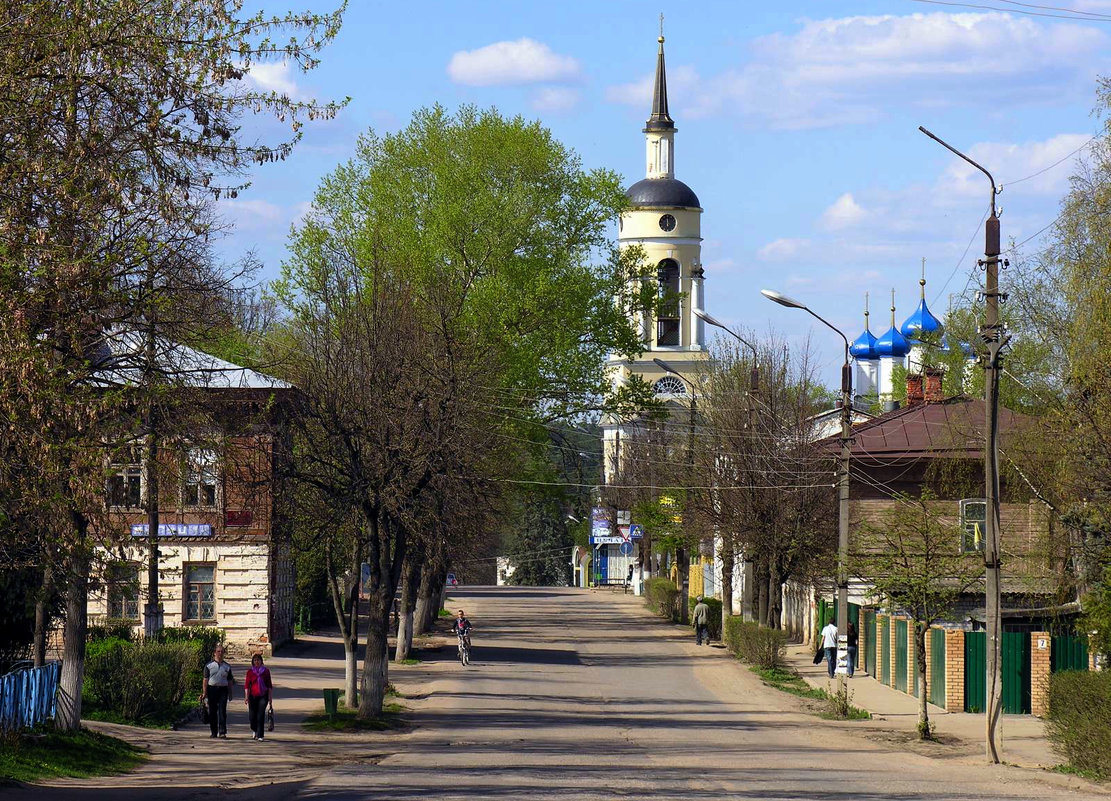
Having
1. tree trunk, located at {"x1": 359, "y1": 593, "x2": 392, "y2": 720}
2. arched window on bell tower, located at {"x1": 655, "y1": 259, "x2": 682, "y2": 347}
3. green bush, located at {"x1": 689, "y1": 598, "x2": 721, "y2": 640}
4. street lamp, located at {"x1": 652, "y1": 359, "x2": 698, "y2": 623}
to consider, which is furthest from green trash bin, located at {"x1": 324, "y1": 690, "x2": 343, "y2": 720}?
arched window on bell tower, located at {"x1": 655, "y1": 259, "x2": 682, "y2": 347}

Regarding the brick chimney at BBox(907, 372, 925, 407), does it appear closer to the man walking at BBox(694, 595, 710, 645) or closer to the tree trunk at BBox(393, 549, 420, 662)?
the man walking at BBox(694, 595, 710, 645)

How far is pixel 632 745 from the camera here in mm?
22078

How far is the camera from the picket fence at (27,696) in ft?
59.1

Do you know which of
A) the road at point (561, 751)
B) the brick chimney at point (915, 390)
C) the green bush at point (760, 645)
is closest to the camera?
the road at point (561, 751)

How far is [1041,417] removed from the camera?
962 inches

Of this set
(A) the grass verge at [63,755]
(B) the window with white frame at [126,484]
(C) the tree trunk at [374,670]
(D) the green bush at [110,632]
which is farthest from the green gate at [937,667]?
(D) the green bush at [110,632]

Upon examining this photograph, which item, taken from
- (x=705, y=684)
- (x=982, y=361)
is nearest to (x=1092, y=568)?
(x=982, y=361)

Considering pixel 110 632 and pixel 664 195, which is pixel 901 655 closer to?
pixel 110 632

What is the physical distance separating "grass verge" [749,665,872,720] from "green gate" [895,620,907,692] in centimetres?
185

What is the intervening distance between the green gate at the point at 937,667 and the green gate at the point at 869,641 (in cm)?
713

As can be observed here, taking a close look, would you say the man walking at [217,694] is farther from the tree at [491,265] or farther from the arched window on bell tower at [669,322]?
the arched window on bell tower at [669,322]

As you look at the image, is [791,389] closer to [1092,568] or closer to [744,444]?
[744,444]

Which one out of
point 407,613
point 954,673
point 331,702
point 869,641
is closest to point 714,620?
point 869,641

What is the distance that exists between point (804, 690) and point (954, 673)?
551 centimetres
